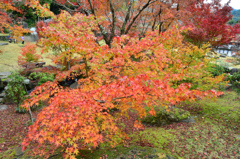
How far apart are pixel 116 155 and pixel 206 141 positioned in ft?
13.7

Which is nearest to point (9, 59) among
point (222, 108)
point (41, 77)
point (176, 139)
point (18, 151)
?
point (41, 77)

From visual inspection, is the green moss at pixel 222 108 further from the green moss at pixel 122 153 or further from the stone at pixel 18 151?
the stone at pixel 18 151

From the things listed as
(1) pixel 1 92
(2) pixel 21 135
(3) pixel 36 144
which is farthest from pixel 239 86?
(1) pixel 1 92

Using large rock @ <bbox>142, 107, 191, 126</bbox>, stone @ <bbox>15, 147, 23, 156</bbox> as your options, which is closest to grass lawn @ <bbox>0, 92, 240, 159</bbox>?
stone @ <bbox>15, 147, 23, 156</bbox>

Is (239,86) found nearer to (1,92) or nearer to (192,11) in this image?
(192,11)

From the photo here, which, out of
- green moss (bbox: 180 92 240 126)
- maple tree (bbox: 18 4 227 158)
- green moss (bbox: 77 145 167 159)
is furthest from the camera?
green moss (bbox: 180 92 240 126)

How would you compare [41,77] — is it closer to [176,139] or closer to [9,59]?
[9,59]

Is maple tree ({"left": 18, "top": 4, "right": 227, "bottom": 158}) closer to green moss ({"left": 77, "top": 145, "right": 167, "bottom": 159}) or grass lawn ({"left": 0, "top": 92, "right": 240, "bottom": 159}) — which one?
green moss ({"left": 77, "top": 145, "right": 167, "bottom": 159})

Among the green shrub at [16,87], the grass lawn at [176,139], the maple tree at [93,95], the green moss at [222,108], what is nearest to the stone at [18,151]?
the grass lawn at [176,139]

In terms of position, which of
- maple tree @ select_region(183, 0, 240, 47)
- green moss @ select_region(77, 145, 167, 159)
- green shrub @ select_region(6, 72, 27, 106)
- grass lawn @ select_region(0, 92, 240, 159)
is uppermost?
maple tree @ select_region(183, 0, 240, 47)

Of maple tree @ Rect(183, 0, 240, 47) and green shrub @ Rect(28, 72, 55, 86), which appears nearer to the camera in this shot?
maple tree @ Rect(183, 0, 240, 47)

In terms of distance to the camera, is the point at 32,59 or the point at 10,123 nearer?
the point at 10,123

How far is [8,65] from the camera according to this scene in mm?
14141

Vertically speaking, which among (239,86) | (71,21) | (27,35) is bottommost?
(239,86)
